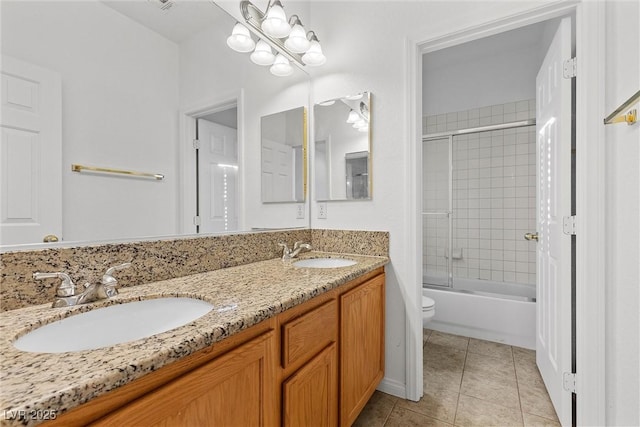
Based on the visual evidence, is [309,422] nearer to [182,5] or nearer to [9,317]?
[9,317]

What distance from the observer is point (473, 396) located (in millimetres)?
1670

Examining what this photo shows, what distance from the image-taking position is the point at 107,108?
1.00m

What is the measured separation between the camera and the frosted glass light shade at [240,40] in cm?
150

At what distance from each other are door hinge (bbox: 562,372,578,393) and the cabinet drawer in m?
1.15

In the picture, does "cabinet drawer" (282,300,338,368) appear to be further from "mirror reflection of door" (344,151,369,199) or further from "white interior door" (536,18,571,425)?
"white interior door" (536,18,571,425)

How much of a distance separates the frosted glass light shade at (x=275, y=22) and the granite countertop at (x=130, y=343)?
1341 mm

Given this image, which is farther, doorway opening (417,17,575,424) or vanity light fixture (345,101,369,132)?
doorway opening (417,17,575,424)

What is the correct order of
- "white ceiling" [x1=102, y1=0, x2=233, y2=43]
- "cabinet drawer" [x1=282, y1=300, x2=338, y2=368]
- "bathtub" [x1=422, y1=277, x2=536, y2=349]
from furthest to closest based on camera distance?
1. "bathtub" [x1=422, y1=277, x2=536, y2=349]
2. "white ceiling" [x1=102, y1=0, x2=233, y2=43]
3. "cabinet drawer" [x1=282, y1=300, x2=338, y2=368]

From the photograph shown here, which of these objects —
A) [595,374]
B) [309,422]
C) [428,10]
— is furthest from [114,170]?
[595,374]

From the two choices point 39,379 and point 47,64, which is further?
point 47,64

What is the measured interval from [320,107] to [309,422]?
1724mm

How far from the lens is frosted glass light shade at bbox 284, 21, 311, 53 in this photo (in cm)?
171

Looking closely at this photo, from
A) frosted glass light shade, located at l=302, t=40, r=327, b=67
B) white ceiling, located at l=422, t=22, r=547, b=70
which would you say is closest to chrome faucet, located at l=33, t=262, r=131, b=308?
frosted glass light shade, located at l=302, t=40, r=327, b=67

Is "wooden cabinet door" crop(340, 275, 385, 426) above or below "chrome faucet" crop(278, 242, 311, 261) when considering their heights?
below
